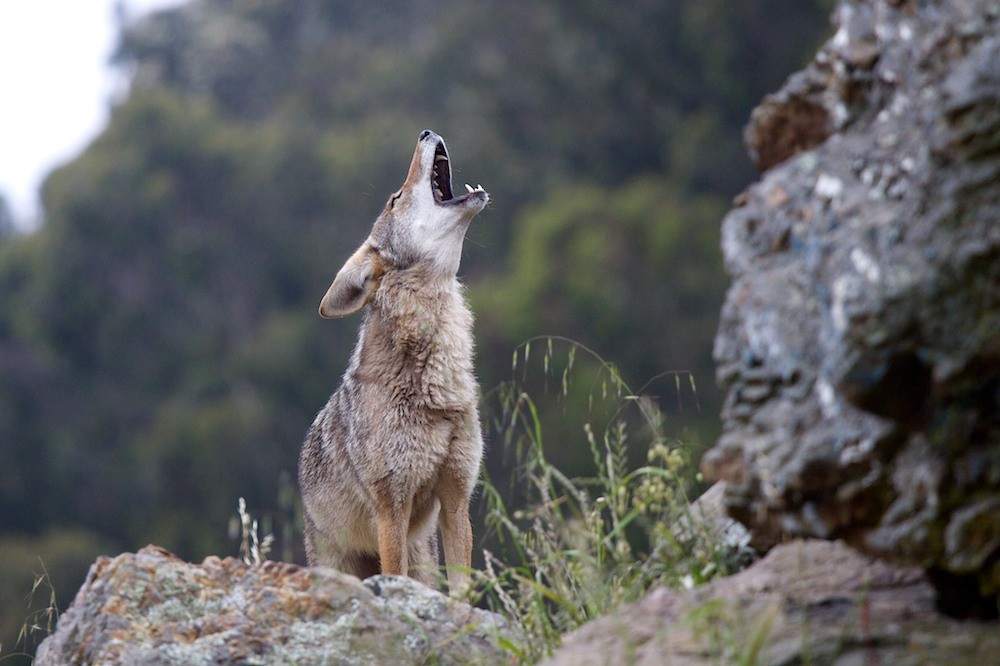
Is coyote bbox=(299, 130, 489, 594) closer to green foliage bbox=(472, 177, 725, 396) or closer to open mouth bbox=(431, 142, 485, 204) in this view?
open mouth bbox=(431, 142, 485, 204)

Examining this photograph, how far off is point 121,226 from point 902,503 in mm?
31176

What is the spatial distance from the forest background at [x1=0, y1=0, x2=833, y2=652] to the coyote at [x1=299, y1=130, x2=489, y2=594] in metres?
17.0

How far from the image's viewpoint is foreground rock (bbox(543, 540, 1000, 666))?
9.44 ft

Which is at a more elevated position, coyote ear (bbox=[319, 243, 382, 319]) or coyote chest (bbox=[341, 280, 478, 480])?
coyote ear (bbox=[319, 243, 382, 319])

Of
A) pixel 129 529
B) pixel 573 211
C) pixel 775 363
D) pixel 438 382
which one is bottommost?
pixel 775 363

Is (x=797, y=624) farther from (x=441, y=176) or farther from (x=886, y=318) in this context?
(x=441, y=176)

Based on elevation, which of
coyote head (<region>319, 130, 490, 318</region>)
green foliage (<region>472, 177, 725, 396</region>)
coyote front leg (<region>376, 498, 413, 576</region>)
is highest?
green foliage (<region>472, 177, 725, 396</region>)

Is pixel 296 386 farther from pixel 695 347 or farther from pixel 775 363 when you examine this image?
pixel 775 363

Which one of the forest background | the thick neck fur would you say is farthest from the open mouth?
the forest background

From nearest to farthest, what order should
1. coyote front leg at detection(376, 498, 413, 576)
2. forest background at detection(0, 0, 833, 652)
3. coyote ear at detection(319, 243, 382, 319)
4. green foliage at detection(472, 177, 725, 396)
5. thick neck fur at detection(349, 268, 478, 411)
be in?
coyote front leg at detection(376, 498, 413, 576), thick neck fur at detection(349, 268, 478, 411), coyote ear at detection(319, 243, 382, 319), green foliage at detection(472, 177, 725, 396), forest background at detection(0, 0, 833, 652)

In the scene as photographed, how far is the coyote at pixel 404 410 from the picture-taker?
18.1 ft

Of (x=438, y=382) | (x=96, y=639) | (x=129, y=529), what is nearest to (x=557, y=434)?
(x=129, y=529)

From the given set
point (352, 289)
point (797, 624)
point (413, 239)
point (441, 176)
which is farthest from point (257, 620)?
point (441, 176)

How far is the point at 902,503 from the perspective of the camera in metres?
2.87
